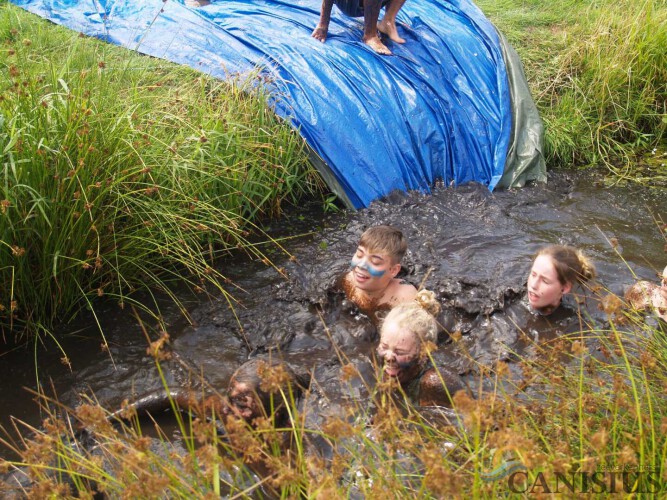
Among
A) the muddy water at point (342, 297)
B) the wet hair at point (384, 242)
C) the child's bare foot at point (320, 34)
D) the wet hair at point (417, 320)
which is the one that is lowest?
the muddy water at point (342, 297)

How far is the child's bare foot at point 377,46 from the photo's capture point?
6.79 m

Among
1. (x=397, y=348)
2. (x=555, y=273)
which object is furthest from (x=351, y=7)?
(x=397, y=348)

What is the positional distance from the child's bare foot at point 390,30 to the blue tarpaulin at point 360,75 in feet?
0.35

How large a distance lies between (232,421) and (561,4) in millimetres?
8713

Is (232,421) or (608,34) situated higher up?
(608,34)

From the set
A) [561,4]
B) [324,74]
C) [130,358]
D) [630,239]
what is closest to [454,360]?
[130,358]

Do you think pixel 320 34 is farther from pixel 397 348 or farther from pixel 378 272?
pixel 397 348

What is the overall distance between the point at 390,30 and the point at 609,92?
7.85ft

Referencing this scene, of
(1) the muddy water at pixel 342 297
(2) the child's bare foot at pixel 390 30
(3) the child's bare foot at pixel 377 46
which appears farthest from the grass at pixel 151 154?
(2) the child's bare foot at pixel 390 30

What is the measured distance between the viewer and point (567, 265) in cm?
454

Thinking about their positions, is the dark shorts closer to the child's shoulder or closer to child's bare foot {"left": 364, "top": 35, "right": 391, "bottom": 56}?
child's bare foot {"left": 364, "top": 35, "right": 391, "bottom": 56}

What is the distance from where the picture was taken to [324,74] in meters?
6.36

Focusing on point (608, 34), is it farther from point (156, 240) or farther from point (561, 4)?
point (156, 240)

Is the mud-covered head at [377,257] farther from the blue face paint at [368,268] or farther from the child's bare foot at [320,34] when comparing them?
the child's bare foot at [320,34]
